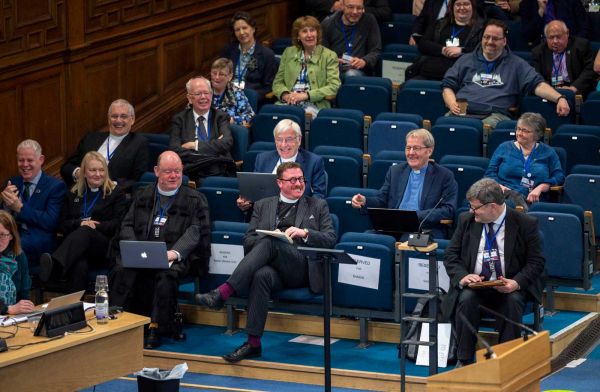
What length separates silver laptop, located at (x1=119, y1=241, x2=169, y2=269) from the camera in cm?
700

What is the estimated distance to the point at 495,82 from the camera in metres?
8.47

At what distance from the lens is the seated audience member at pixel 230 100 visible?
870 cm

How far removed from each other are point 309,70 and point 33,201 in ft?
7.63

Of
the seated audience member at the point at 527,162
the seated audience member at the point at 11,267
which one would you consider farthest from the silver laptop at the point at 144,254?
the seated audience member at the point at 527,162

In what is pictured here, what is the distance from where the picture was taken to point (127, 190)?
25.9 feet

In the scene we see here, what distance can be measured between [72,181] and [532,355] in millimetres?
4165

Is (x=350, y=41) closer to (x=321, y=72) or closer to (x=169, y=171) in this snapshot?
(x=321, y=72)

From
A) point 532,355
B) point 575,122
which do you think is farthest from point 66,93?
point 532,355

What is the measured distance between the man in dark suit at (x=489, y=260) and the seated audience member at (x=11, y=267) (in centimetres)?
228

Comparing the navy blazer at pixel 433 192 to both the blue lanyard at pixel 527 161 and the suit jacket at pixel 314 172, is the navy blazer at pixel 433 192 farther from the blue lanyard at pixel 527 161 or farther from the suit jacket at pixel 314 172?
the blue lanyard at pixel 527 161

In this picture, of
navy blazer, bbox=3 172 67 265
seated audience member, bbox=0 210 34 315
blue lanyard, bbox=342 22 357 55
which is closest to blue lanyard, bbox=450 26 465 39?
blue lanyard, bbox=342 22 357 55

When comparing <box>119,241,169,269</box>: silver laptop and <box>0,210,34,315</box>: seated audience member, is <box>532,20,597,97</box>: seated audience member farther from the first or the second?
<box>0,210,34,315</box>: seated audience member

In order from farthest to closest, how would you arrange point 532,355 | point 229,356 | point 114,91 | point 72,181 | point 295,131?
point 114,91 < point 72,181 < point 295,131 < point 229,356 < point 532,355

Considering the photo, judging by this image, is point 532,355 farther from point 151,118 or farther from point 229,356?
point 151,118
